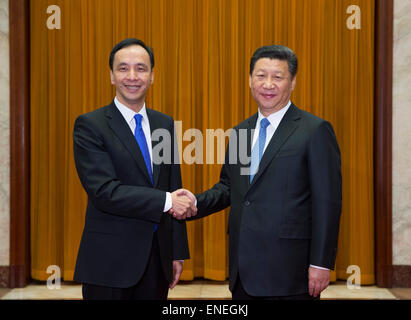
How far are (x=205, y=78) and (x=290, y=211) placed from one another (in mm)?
1765

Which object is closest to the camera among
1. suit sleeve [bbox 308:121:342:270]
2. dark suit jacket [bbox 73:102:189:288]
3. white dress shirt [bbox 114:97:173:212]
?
suit sleeve [bbox 308:121:342:270]

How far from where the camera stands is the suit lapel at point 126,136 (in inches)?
65.5

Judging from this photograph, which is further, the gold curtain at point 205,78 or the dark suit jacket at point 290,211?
the gold curtain at point 205,78

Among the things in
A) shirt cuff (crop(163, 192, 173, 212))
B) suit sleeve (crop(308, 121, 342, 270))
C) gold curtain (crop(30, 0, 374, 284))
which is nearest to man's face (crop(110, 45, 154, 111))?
shirt cuff (crop(163, 192, 173, 212))

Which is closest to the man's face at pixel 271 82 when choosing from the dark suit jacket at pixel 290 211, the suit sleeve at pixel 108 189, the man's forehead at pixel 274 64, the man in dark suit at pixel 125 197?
the man's forehead at pixel 274 64

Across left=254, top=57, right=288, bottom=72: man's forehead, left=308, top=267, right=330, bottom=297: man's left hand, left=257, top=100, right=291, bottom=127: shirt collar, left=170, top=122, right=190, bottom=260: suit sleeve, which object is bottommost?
left=308, top=267, right=330, bottom=297: man's left hand

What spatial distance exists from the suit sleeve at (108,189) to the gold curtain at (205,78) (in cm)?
146

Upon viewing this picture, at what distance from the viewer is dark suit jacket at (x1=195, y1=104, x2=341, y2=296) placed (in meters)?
1.53

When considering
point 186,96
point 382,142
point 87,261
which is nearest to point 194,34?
point 186,96

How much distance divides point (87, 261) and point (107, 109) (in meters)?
0.58

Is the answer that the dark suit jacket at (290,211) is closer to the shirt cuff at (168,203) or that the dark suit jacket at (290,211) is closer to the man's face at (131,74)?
the shirt cuff at (168,203)

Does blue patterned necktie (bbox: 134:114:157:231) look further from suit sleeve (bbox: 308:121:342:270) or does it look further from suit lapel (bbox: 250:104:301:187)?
suit sleeve (bbox: 308:121:342:270)

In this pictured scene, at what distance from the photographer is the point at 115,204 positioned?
1612 mm

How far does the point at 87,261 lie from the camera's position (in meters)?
1.64
